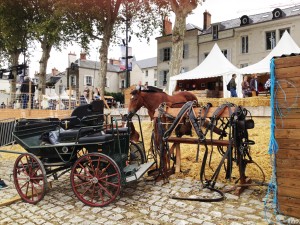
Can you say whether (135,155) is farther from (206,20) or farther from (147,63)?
(147,63)

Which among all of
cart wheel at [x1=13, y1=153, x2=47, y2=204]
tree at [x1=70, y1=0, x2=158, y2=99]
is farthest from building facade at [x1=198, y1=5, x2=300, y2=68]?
cart wheel at [x1=13, y1=153, x2=47, y2=204]

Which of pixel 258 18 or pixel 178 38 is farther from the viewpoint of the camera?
pixel 258 18

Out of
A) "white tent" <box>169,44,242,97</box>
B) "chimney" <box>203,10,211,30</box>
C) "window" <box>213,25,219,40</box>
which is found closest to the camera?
"white tent" <box>169,44,242,97</box>

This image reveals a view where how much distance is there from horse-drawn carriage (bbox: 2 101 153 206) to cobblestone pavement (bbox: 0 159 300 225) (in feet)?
0.70

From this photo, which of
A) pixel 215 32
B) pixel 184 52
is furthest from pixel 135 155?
pixel 184 52

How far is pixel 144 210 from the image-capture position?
15.0 feet

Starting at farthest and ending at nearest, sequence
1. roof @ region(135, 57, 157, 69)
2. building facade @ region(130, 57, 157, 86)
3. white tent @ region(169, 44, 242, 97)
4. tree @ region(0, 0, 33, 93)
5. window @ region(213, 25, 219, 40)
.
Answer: roof @ region(135, 57, 157, 69), building facade @ region(130, 57, 157, 86), window @ region(213, 25, 219, 40), tree @ region(0, 0, 33, 93), white tent @ region(169, 44, 242, 97)

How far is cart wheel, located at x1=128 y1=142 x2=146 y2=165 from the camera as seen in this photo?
6043mm

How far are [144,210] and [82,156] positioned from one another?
4.39ft

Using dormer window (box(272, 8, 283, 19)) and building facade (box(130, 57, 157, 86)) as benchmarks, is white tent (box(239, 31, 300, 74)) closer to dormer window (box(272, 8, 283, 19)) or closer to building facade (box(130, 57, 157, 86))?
dormer window (box(272, 8, 283, 19))

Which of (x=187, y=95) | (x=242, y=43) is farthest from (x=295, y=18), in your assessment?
(x=187, y=95)

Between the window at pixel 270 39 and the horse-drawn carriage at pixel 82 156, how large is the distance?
30628mm

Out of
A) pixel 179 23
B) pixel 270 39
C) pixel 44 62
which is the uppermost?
pixel 270 39

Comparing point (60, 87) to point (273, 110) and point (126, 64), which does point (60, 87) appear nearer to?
point (126, 64)
